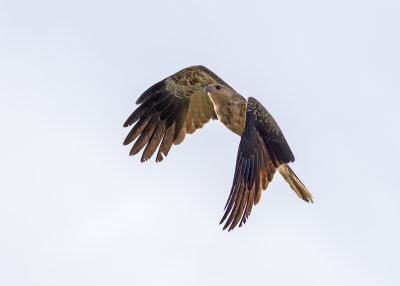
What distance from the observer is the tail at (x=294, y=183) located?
60.5 ft

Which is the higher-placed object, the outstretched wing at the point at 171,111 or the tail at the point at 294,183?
the outstretched wing at the point at 171,111

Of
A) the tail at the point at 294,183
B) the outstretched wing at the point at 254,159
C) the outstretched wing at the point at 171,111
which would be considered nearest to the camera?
the outstretched wing at the point at 254,159

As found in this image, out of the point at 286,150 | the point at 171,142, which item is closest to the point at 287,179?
the point at 286,150

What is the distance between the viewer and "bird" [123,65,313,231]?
16.6 metres

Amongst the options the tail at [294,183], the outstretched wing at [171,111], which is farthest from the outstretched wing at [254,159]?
the outstretched wing at [171,111]

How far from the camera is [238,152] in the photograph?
17000mm

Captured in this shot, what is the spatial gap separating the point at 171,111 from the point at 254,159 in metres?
3.43

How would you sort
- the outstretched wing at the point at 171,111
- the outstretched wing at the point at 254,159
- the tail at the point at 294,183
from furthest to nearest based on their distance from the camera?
the outstretched wing at the point at 171,111 → the tail at the point at 294,183 → the outstretched wing at the point at 254,159

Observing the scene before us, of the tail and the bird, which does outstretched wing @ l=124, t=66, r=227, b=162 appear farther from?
the tail

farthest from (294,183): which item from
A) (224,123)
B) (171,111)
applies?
(171,111)

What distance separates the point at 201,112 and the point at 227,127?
1053 mm

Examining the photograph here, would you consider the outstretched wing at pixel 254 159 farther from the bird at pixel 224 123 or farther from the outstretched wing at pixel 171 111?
the outstretched wing at pixel 171 111

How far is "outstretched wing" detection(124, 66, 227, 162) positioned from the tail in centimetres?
218

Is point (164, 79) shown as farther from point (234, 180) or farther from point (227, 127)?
point (234, 180)
